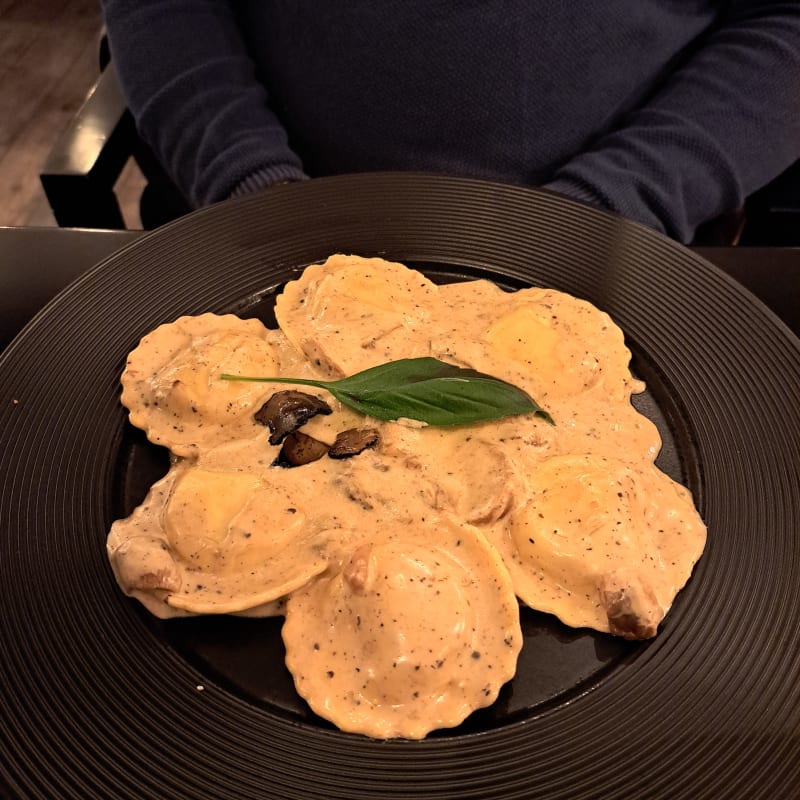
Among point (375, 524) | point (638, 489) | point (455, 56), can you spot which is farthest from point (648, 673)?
point (455, 56)

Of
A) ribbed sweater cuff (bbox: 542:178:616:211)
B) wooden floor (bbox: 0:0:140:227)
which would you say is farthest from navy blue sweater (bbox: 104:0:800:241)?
wooden floor (bbox: 0:0:140:227)

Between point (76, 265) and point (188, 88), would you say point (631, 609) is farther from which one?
point (188, 88)

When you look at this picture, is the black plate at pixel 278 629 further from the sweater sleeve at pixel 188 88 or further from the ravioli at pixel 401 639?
the sweater sleeve at pixel 188 88

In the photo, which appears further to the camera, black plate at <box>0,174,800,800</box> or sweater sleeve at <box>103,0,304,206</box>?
sweater sleeve at <box>103,0,304,206</box>

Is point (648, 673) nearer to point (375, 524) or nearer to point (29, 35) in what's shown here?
point (375, 524)

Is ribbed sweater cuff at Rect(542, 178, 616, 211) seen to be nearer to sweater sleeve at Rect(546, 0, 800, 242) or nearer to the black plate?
sweater sleeve at Rect(546, 0, 800, 242)

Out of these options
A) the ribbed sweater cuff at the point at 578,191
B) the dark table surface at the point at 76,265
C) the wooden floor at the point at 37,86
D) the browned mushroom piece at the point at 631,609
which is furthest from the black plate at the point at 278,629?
the wooden floor at the point at 37,86

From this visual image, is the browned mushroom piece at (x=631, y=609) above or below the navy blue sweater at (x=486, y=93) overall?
below

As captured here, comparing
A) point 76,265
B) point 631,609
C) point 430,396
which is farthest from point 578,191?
point 76,265
